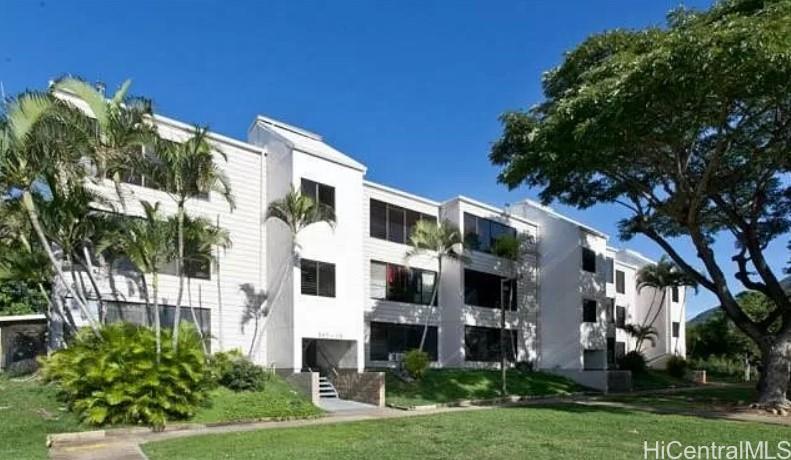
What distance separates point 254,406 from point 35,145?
345 inches

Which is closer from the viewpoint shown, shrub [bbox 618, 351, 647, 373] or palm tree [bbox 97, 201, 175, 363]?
palm tree [bbox 97, 201, 175, 363]

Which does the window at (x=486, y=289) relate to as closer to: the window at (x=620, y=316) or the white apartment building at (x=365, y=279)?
the white apartment building at (x=365, y=279)

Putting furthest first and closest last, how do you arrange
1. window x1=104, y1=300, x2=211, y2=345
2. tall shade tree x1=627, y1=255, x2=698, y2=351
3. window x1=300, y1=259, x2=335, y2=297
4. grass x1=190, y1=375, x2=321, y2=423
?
tall shade tree x1=627, y1=255, x2=698, y2=351 → window x1=300, y1=259, x2=335, y2=297 → window x1=104, y1=300, x2=211, y2=345 → grass x1=190, y1=375, x2=321, y2=423

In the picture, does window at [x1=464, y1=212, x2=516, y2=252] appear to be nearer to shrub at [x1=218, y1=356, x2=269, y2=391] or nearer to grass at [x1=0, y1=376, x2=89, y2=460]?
shrub at [x1=218, y1=356, x2=269, y2=391]

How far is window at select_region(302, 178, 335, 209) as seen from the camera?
25.2m

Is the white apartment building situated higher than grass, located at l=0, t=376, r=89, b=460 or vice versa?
the white apartment building

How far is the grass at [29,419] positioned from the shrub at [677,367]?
128ft

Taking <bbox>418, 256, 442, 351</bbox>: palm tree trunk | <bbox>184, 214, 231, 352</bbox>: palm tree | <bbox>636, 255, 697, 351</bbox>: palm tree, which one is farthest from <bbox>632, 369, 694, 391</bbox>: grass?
<bbox>184, 214, 231, 352</bbox>: palm tree

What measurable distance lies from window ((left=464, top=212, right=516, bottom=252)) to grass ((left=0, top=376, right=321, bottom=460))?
13.7 m

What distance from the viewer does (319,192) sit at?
25.7 m

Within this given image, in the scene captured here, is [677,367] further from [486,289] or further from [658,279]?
[486,289]

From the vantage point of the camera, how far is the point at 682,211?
2392 centimetres

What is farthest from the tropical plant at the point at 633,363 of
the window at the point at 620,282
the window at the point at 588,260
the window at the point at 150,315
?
the window at the point at 150,315

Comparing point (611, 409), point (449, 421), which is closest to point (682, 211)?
point (611, 409)
